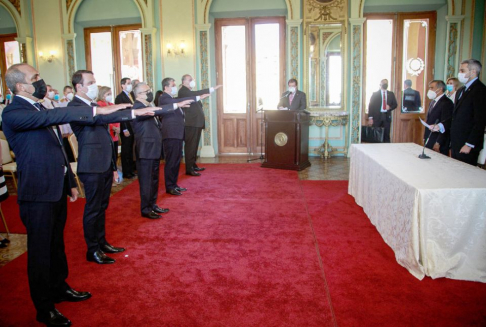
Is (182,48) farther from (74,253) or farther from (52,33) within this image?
(74,253)

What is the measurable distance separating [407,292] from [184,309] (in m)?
1.59

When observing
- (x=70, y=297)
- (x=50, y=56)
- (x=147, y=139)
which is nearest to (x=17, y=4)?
(x=50, y=56)

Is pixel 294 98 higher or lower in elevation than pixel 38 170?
higher

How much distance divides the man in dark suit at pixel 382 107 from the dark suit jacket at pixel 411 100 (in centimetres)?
88

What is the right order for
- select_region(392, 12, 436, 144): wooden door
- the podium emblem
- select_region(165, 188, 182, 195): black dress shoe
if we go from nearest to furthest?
select_region(165, 188, 182, 195): black dress shoe → the podium emblem → select_region(392, 12, 436, 144): wooden door

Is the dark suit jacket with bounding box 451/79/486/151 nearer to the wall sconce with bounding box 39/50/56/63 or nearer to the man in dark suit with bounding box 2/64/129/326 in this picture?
the man in dark suit with bounding box 2/64/129/326

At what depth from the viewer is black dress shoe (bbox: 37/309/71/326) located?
242cm

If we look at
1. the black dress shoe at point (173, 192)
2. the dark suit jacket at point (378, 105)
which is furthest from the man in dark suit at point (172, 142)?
the dark suit jacket at point (378, 105)

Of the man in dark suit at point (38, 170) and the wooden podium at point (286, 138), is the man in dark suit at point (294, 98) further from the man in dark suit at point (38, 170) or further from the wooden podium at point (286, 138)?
the man in dark suit at point (38, 170)

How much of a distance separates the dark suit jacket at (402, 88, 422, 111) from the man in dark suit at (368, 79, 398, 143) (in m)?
0.88

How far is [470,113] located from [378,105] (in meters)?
3.94

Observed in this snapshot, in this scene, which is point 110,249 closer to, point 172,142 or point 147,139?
point 147,139

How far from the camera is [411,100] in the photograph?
869 cm

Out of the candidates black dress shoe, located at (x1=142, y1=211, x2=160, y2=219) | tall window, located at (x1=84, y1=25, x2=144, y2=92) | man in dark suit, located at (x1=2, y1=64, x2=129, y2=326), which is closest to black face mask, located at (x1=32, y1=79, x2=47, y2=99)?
man in dark suit, located at (x1=2, y1=64, x2=129, y2=326)
